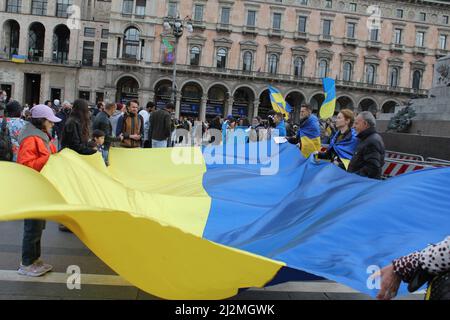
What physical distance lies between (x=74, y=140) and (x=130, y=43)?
49953 millimetres

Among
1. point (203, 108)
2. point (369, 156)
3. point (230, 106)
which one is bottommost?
point (369, 156)

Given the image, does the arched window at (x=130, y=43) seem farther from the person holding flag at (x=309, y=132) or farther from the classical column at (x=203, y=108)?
the person holding flag at (x=309, y=132)

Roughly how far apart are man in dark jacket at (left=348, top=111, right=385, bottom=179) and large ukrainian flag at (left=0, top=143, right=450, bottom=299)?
15.4 inches

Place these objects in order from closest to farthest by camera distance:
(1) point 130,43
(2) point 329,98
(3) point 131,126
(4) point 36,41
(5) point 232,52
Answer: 1. (3) point 131,126
2. (2) point 329,98
3. (1) point 130,43
4. (5) point 232,52
5. (4) point 36,41

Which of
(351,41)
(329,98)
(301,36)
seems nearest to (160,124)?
(329,98)

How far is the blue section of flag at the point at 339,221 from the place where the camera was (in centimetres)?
292

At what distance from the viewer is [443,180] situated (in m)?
3.57

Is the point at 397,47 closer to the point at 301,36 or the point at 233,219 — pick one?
the point at 301,36

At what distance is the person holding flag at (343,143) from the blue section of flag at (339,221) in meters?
1.60

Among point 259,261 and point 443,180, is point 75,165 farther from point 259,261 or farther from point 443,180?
point 443,180

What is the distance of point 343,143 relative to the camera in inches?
265

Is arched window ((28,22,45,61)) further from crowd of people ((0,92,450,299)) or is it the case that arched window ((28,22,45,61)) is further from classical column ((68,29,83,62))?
crowd of people ((0,92,450,299))

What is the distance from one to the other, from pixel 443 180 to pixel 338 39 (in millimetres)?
55423

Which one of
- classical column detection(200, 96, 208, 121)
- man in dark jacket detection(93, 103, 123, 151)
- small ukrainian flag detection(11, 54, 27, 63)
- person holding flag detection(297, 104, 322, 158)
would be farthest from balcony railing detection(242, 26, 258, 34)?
man in dark jacket detection(93, 103, 123, 151)
